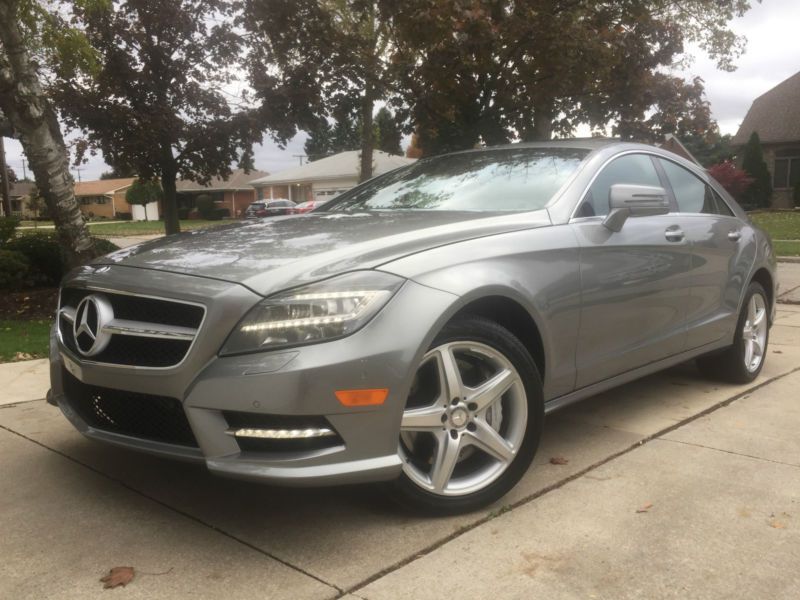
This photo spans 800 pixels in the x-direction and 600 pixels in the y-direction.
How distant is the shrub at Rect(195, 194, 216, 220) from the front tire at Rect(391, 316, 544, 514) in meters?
61.7

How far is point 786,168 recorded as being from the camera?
122 feet

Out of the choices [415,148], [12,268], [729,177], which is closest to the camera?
[12,268]

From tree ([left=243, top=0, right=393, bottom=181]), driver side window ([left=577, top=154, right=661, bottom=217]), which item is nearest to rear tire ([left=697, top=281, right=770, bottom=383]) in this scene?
driver side window ([left=577, top=154, right=661, bottom=217])

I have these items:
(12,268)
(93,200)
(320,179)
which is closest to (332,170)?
(320,179)

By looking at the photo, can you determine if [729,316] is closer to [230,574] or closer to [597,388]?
[597,388]

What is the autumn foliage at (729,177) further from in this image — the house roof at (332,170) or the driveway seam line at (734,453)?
the driveway seam line at (734,453)

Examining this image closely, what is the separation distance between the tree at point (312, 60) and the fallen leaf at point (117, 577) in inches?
330

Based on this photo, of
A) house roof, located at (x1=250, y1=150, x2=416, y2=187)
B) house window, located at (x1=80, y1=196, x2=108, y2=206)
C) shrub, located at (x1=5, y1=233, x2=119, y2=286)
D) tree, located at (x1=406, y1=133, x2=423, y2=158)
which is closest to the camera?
shrub, located at (x1=5, y1=233, x2=119, y2=286)

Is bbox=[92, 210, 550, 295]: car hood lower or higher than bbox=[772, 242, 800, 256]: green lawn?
higher

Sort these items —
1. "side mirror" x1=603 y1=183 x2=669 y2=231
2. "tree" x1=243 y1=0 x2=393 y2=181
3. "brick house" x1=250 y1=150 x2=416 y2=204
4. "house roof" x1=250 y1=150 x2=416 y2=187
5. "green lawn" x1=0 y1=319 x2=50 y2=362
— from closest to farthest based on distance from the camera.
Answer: "side mirror" x1=603 y1=183 x2=669 y2=231
"green lawn" x1=0 y1=319 x2=50 y2=362
"tree" x1=243 y1=0 x2=393 y2=181
"house roof" x1=250 y1=150 x2=416 y2=187
"brick house" x1=250 y1=150 x2=416 y2=204

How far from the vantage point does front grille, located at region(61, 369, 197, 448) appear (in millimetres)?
2760

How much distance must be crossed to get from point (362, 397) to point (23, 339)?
529cm

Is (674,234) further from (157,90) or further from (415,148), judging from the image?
(415,148)

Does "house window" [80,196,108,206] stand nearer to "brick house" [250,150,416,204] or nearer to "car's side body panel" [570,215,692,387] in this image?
"brick house" [250,150,416,204]
